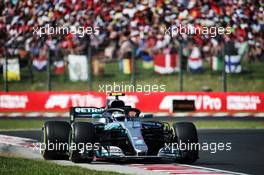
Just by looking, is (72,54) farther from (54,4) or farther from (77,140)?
(77,140)

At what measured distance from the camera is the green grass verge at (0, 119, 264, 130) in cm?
2531

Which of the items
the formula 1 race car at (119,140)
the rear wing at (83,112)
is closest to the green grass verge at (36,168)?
the formula 1 race car at (119,140)

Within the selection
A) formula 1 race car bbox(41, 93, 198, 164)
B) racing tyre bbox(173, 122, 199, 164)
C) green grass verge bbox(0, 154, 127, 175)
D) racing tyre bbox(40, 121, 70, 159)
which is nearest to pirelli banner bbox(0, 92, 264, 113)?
formula 1 race car bbox(41, 93, 198, 164)

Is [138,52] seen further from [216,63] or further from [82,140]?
[82,140]

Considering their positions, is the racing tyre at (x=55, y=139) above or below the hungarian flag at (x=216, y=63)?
below

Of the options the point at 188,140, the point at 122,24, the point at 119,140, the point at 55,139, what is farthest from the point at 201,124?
the point at 55,139

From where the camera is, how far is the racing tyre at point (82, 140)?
13.1 meters

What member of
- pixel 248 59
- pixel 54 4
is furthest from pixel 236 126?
pixel 54 4

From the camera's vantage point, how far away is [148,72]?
31.6 meters

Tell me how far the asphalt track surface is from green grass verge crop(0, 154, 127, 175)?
271 cm

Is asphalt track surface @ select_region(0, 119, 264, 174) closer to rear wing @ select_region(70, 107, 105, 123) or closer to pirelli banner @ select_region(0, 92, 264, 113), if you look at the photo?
rear wing @ select_region(70, 107, 105, 123)

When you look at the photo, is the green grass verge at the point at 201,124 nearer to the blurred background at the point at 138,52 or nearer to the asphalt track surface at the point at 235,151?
the asphalt track surface at the point at 235,151

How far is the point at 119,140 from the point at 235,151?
4080 mm

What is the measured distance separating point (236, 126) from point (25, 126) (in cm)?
718
